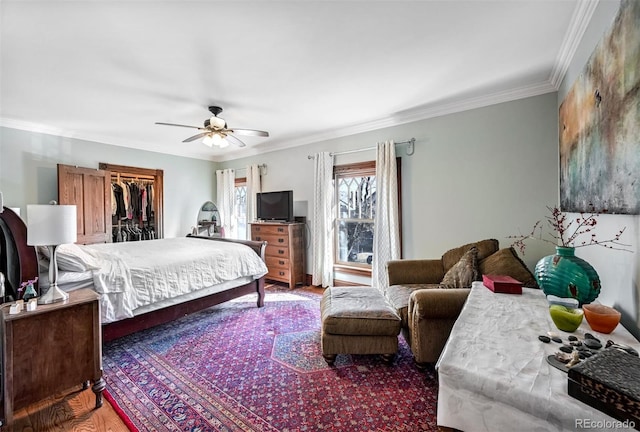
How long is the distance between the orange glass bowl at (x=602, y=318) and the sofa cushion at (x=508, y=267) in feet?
3.71

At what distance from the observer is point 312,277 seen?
4699 millimetres

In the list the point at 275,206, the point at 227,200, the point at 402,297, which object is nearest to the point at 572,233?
the point at 402,297

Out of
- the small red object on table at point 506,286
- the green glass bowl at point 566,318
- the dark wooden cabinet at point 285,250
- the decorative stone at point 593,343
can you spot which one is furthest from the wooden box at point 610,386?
the dark wooden cabinet at point 285,250

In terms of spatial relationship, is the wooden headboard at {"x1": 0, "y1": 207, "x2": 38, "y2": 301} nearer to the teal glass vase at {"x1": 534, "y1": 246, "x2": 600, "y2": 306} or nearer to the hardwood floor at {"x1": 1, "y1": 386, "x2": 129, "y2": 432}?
the hardwood floor at {"x1": 1, "y1": 386, "x2": 129, "y2": 432}

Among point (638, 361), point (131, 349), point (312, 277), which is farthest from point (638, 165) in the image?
point (312, 277)

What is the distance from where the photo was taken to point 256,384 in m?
2.00

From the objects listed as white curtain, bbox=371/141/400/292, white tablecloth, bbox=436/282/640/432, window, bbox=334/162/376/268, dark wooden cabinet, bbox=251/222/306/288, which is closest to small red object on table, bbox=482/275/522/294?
white tablecloth, bbox=436/282/640/432

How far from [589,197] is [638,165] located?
0.64 m

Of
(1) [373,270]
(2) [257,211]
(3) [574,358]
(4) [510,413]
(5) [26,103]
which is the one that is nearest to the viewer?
(4) [510,413]

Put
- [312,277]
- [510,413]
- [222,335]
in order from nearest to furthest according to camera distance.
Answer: [510,413], [222,335], [312,277]

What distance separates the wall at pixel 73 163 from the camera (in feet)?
12.4

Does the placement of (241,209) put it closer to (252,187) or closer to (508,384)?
(252,187)

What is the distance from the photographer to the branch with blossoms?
143cm

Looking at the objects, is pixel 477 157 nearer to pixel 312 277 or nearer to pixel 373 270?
pixel 373 270
